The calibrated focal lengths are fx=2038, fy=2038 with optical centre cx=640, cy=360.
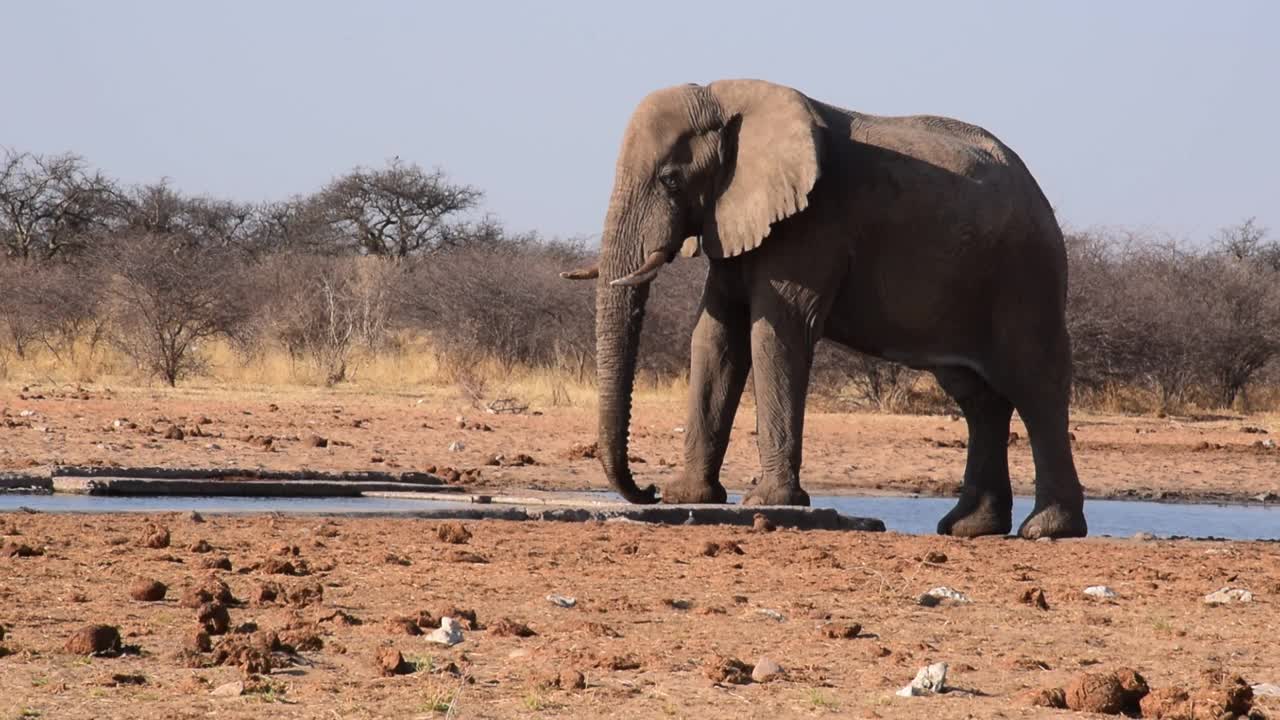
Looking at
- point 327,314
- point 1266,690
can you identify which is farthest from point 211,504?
point 327,314

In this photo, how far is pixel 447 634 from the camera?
6.50 metres

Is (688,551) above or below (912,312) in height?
below

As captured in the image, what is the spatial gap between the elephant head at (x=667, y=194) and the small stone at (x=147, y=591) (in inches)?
171

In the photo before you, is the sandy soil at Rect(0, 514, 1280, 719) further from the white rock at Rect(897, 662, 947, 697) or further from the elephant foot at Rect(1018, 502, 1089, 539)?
the elephant foot at Rect(1018, 502, 1089, 539)

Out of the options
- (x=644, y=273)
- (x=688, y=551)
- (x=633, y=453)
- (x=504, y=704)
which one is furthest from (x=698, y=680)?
(x=633, y=453)

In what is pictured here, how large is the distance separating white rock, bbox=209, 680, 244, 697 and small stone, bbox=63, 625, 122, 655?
0.61 m

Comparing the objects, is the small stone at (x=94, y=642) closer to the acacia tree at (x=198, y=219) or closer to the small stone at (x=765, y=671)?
the small stone at (x=765, y=671)

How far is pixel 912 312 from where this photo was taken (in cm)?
1127

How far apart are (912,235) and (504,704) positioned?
6127 millimetres

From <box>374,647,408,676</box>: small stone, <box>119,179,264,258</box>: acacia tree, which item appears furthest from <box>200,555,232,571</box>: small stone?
<box>119,179,264,258</box>: acacia tree

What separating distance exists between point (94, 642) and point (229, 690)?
68 centimetres

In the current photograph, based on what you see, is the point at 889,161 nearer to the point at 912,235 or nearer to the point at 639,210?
the point at 912,235

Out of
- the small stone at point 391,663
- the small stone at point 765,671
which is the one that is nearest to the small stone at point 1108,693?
the small stone at point 765,671

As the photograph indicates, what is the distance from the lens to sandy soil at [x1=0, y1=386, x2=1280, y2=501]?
50.0 feet
